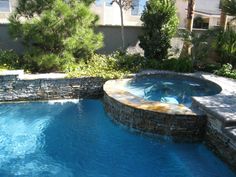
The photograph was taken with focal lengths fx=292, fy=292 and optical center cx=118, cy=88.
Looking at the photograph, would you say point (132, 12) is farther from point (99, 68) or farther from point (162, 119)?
point (162, 119)

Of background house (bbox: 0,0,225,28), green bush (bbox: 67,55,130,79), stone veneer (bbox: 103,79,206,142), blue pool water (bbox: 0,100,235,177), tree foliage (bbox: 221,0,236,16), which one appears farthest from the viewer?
background house (bbox: 0,0,225,28)

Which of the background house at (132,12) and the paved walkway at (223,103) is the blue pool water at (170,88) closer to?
the paved walkway at (223,103)

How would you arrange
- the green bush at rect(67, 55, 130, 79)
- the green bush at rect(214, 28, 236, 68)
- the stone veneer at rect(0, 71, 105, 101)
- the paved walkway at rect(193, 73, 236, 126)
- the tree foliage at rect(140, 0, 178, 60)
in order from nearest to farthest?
the paved walkway at rect(193, 73, 236, 126) → the stone veneer at rect(0, 71, 105, 101) → the green bush at rect(67, 55, 130, 79) → the green bush at rect(214, 28, 236, 68) → the tree foliage at rect(140, 0, 178, 60)

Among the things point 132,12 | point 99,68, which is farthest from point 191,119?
point 132,12

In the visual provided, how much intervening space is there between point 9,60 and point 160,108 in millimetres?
6590

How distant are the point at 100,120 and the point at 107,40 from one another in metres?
5.42

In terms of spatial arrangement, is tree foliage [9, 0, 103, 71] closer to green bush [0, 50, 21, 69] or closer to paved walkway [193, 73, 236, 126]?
green bush [0, 50, 21, 69]

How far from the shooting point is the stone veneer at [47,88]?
32.5ft

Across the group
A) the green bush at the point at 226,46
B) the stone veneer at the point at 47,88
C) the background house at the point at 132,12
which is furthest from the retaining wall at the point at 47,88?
the green bush at the point at 226,46

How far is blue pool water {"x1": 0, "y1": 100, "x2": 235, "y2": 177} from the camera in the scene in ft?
20.7

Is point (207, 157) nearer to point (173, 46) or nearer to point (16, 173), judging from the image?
point (16, 173)

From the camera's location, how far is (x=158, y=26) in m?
12.3

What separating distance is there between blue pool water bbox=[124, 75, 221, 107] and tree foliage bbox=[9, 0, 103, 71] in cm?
266

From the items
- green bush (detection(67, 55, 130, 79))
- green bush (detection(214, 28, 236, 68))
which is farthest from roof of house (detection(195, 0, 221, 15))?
green bush (detection(67, 55, 130, 79))
